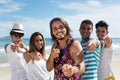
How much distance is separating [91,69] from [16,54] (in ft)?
4.64

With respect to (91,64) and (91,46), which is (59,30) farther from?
(91,64)

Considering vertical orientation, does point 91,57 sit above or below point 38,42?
below

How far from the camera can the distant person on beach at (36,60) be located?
5.11 m

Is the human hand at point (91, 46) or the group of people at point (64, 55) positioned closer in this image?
the group of people at point (64, 55)

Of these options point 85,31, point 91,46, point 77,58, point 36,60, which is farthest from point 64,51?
point 36,60

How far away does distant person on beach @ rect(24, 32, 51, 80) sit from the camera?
5109 millimetres

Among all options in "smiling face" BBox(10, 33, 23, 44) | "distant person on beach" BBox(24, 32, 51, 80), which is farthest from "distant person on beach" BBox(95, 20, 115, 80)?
"smiling face" BBox(10, 33, 23, 44)

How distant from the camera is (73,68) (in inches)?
128

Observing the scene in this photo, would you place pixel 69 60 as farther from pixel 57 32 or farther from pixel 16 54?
pixel 16 54

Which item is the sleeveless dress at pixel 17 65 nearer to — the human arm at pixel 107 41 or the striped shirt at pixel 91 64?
the striped shirt at pixel 91 64

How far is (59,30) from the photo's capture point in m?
3.55

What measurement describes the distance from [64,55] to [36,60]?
Answer: 163cm

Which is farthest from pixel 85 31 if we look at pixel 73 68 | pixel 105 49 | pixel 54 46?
pixel 73 68

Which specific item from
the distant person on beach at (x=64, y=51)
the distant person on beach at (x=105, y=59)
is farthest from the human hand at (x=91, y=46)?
the distant person on beach at (x=64, y=51)
